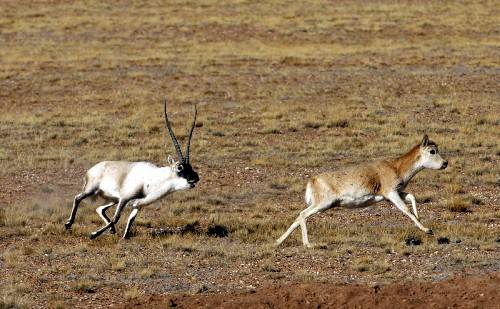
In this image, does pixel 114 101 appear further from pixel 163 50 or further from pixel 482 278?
pixel 482 278

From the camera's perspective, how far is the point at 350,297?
10.9 m

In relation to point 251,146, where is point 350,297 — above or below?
below

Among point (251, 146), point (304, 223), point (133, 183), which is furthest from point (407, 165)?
point (251, 146)

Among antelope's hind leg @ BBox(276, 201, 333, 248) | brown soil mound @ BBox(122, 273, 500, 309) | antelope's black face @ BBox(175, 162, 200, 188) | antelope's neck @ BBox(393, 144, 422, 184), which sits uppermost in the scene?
antelope's neck @ BBox(393, 144, 422, 184)

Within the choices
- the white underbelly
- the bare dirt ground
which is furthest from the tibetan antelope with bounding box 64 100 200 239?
the white underbelly

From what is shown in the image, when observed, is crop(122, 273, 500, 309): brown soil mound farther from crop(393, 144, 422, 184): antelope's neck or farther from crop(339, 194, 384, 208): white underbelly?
crop(393, 144, 422, 184): antelope's neck

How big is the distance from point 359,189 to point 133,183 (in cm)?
325

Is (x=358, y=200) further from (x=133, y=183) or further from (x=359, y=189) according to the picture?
(x=133, y=183)

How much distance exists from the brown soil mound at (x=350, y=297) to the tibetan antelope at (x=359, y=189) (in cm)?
257

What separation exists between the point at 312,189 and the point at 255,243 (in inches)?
43.9

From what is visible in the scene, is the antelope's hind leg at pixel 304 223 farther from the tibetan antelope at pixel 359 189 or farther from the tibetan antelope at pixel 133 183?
the tibetan antelope at pixel 133 183

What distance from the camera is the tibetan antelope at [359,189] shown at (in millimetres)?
13898

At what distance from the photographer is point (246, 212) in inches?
681

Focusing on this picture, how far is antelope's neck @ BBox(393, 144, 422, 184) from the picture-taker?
1450cm
